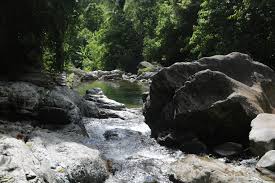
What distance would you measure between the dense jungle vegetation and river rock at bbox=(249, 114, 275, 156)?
971 cm

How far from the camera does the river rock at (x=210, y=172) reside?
10156mm

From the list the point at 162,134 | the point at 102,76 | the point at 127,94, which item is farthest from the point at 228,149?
the point at 102,76

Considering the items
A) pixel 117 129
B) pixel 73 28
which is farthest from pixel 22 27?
pixel 117 129

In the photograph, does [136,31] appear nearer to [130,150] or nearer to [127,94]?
[127,94]

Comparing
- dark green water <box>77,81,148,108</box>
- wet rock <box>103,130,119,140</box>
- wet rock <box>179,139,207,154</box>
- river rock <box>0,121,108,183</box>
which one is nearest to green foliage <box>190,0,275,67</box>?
dark green water <box>77,81,148,108</box>

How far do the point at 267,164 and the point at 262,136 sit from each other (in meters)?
1.11

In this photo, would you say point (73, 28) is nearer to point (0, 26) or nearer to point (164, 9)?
point (0, 26)

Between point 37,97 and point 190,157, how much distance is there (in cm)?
591

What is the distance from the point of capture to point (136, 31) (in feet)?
183

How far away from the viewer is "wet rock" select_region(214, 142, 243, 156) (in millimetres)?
12820

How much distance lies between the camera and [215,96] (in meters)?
13.7

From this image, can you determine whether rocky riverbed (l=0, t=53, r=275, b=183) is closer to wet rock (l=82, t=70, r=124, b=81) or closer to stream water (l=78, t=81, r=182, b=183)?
stream water (l=78, t=81, r=182, b=183)

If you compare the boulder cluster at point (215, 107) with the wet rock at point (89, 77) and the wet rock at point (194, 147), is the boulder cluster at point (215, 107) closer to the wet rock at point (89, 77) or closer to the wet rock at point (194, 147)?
the wet rock at point (194, 147)

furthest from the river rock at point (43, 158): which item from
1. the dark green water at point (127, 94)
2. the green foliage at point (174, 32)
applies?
the green foliage at point (174, 32)
